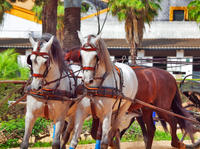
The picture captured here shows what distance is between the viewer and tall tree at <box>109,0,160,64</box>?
27.1m

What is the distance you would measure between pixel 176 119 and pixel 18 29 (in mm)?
27072

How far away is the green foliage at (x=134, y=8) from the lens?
26969mm

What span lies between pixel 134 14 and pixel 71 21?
16.1m

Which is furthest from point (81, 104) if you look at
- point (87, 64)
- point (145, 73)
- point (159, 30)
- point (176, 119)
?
point (159, 30)

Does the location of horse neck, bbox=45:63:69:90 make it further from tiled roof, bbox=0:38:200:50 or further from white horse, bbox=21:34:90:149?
tiled roof, bbox=0:38:200:50

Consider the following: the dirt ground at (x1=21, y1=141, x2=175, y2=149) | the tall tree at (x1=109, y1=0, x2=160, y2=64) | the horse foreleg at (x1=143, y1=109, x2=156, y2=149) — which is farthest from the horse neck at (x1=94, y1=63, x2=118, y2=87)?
the tall tree at (x1=109, y1=0, x2=160, y2=64)

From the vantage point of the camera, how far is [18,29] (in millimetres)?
33656

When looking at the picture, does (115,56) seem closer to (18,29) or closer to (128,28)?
(128,28)

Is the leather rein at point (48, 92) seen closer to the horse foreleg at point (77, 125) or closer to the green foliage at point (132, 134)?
the horse foreleg at point (77, 125)

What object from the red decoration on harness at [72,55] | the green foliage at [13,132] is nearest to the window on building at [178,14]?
the green foliage at [13,132]

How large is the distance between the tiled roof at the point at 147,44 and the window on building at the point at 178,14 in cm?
726

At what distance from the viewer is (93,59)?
6.04 meters

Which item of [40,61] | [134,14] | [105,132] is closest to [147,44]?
[134,14]

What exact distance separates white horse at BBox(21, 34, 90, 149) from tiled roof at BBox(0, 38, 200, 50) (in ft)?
72.0
